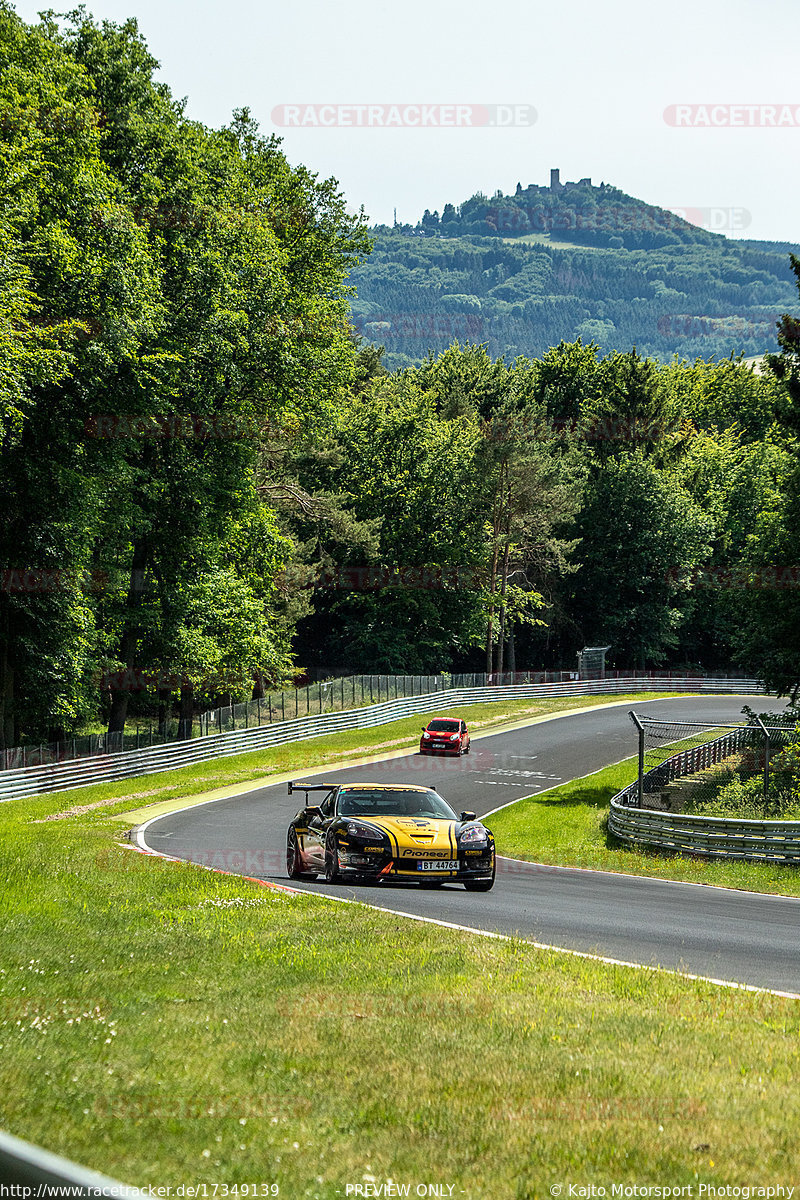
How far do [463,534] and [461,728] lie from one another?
3496 centimetres

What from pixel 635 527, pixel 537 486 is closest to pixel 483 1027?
pixel 537 486

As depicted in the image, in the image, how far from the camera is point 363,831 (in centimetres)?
1489

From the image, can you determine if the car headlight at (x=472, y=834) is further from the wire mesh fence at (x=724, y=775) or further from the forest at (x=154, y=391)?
the forest at (x=154, y=391)

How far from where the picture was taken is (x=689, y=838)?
76.3ft

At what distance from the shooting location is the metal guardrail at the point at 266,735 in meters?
→ 34.7

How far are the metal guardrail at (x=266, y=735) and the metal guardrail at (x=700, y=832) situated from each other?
45.5 ft

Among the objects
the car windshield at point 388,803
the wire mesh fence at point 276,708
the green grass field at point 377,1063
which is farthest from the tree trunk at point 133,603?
the green grass field at point 377,1063

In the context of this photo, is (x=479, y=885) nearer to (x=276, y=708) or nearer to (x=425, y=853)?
(x=425, y=853)

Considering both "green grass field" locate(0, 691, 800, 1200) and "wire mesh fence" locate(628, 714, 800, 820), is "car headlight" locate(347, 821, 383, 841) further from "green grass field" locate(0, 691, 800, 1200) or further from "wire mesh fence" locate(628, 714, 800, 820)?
"wire mesh fence" locate(628, 714, 800, 820)

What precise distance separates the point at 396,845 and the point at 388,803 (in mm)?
1245

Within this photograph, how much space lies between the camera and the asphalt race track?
10484 millimetres

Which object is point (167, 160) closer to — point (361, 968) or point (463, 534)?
point (361, 968)

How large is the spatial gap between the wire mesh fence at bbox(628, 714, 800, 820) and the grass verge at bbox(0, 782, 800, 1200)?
52.3ft

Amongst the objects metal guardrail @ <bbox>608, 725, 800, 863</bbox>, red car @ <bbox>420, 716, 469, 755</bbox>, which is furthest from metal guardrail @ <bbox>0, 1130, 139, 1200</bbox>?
red car @ <bbox>420, 716, 469, 755</bbox>
